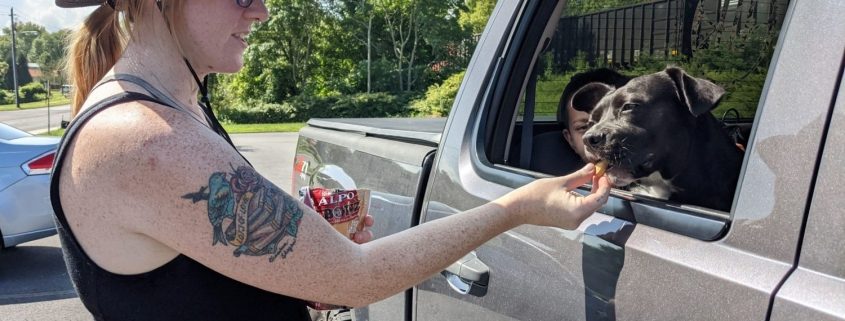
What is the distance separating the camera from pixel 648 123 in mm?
1927

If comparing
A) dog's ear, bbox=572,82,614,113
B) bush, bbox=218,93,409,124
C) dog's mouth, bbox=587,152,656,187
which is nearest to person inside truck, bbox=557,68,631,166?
dog's ear, bbox=572,82,614,113

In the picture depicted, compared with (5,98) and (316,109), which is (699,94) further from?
(5,98)

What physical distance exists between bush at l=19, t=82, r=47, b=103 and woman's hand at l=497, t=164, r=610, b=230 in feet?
278

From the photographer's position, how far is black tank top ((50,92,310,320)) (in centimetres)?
125

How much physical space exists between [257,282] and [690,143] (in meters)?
1.37

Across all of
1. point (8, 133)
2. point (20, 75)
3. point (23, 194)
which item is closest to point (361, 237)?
point (23, 194)

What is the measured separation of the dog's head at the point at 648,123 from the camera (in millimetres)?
1778

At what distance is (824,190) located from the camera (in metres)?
1.07

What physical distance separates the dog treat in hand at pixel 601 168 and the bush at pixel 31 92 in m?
84.6

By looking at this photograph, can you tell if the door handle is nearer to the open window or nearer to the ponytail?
the open window

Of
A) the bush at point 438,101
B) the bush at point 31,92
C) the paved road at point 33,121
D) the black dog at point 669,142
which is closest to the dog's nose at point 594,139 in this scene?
the black dog at point 669,142

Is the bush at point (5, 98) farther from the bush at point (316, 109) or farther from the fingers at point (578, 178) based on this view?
the fingers at point (578, 178)

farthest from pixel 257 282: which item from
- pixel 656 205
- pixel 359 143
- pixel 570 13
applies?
pixel 570 13

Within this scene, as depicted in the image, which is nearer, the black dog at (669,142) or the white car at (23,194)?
the black dog at (669,142)
